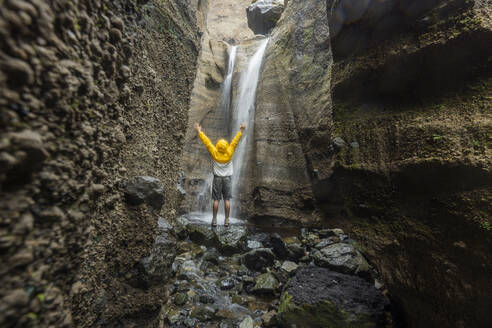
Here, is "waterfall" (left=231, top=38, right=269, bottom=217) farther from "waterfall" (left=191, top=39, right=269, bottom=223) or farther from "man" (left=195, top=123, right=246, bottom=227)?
"man" (left=195, top=123, right=246, bottom=227)

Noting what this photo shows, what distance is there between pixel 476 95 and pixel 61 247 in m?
2.02

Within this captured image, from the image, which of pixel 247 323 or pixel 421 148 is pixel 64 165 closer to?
pixel 421 148

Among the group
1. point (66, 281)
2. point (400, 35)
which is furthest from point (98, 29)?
point (400, 35)

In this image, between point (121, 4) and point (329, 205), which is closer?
point (121, 4)

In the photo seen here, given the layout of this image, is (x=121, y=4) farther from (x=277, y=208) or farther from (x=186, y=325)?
(x=277, y=208)

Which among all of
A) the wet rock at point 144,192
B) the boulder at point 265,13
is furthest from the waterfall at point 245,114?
the wet rock at point 144,192

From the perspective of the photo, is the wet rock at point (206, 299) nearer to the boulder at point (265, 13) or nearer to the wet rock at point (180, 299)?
the wet rock at point (180, 299)

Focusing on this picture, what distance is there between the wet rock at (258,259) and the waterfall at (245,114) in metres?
2.94

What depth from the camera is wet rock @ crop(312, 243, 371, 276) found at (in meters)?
2.69

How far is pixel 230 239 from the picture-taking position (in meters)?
3.99

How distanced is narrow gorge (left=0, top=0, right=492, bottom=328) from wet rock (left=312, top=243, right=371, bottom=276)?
0.02 m

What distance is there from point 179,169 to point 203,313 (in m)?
1.43

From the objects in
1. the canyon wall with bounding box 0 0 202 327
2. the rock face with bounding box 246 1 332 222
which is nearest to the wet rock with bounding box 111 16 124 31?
the canyon wall with bounding box 0 0 202 327

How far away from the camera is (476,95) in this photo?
4.43 feet
